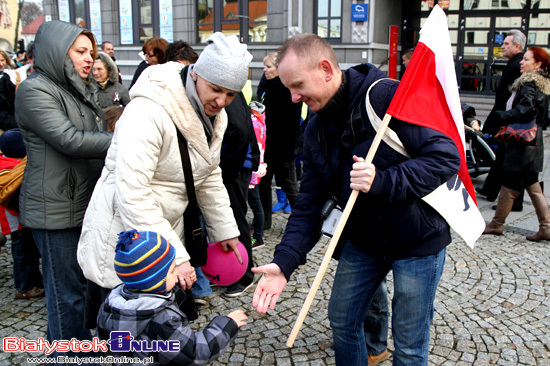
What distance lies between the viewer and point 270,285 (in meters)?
2.23

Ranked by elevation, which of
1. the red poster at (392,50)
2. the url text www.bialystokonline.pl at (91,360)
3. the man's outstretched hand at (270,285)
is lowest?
the url text www.bialystokonline.pl at (91,360)

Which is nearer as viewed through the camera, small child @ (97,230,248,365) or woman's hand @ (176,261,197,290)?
small child @ (97,230,248,365)

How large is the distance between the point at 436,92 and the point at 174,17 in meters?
15.3

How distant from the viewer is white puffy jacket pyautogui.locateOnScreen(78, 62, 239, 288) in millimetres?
2113

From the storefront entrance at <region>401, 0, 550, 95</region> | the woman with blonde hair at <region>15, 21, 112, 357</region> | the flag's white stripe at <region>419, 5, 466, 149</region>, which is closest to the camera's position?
the flag's white stripe at <region>419, 5, 466, 149</region>

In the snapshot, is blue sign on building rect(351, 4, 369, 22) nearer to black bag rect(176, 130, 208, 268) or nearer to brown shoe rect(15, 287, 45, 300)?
brown shoe rect(15, 287, 45, 300)

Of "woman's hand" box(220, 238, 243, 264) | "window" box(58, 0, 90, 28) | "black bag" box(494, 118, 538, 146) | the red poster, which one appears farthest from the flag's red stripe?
"window" box(58, 0, 90, 28)

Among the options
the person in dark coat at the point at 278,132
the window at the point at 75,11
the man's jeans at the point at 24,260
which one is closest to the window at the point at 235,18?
the window at the point at 75,11

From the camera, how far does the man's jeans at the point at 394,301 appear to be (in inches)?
83.9

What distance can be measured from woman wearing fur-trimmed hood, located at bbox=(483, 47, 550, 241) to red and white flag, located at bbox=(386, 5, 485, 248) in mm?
Answer: 3225

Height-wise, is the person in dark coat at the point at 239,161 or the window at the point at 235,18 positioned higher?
the window at the point at 235,18

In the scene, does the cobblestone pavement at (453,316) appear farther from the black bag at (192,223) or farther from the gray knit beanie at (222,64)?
the gray knit beanie at (222,64)

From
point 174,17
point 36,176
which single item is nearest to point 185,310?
point 36,176

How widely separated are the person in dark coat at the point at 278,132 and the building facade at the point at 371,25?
26.9 feet
